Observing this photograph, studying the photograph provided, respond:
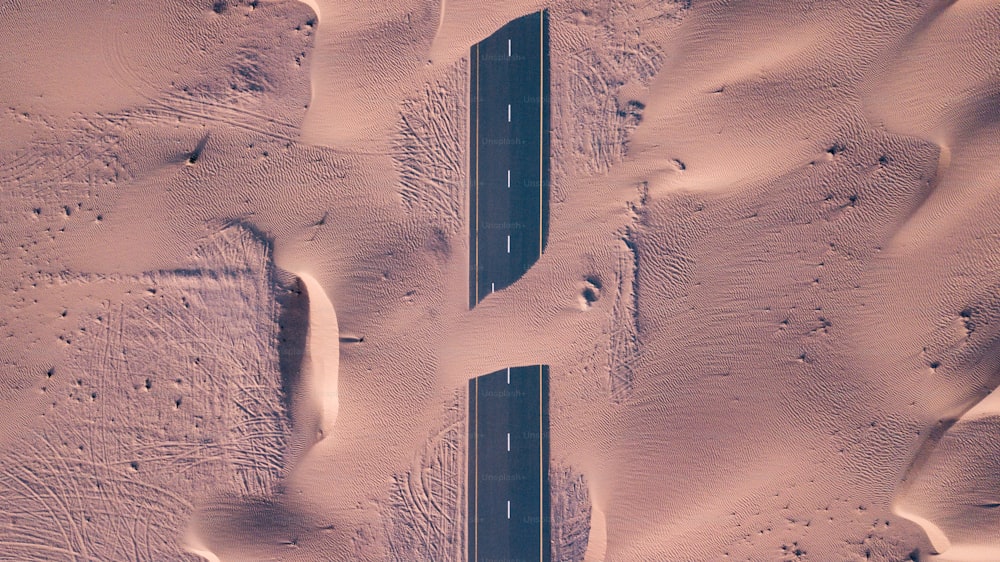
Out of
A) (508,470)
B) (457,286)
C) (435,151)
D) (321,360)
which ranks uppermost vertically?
(435,151)

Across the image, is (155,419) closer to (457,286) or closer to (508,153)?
(457,286)

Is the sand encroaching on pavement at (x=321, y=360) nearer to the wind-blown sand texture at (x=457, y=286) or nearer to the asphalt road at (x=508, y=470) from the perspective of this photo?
the wind-blown sand texture at (x=457, y=286)

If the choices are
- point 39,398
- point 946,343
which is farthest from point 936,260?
point 39,398

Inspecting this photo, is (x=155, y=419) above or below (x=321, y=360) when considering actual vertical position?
below

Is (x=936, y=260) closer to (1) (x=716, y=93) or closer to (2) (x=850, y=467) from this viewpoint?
(2) (x=850, y=467)

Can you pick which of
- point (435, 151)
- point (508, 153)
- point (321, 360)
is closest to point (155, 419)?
point (321, 360)

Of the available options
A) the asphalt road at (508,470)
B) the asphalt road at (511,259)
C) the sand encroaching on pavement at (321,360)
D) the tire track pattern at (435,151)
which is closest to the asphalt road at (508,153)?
the asphalt road at (511,259)
